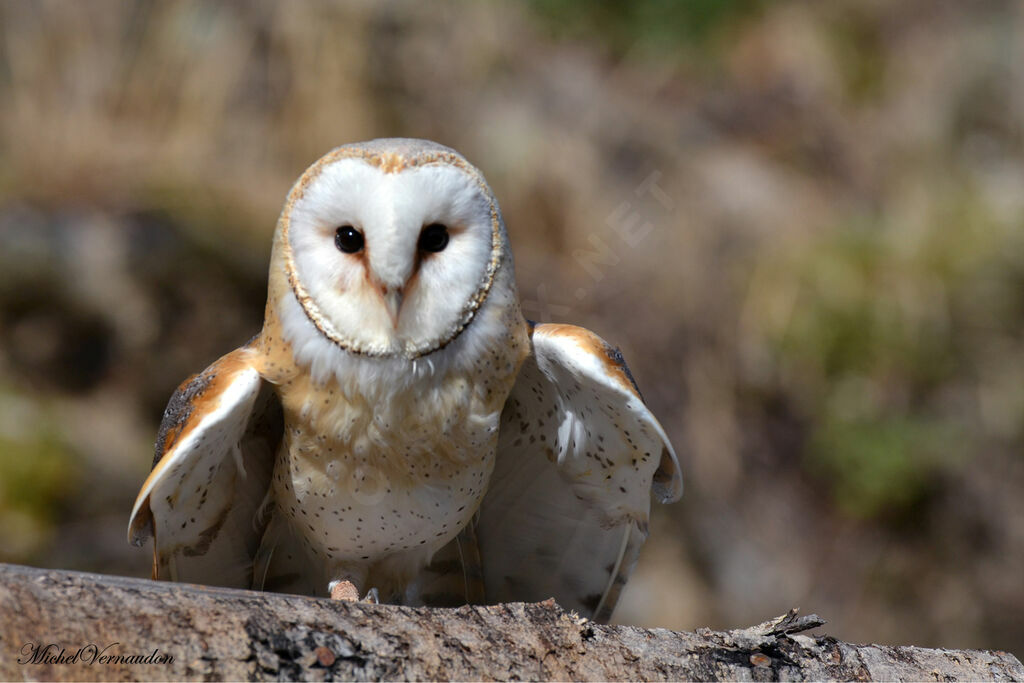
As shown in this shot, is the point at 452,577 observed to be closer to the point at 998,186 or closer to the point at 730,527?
the point at 730,527

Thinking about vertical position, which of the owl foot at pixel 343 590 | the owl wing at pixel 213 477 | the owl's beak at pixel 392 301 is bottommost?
the owl foot at pixel 343 590

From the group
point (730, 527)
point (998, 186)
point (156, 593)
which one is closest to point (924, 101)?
point (998, 186)

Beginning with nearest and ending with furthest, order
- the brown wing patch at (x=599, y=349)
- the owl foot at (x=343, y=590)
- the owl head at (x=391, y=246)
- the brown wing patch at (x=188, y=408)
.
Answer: the owl head at (x=391, y=246) < the brown wing patch at (x=188, y=408) < the brown wing patch at (x=599, y=349) < the owl foot at (x=343, y=590)

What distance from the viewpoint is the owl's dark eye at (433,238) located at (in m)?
1.91

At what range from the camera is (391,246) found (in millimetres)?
1794

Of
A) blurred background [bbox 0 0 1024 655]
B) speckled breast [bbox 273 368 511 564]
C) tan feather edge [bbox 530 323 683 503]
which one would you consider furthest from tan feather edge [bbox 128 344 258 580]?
blurred background [bbox 0 0 1024 655]

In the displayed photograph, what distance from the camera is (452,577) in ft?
8.57
